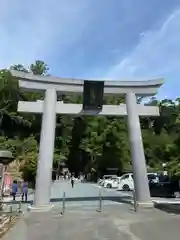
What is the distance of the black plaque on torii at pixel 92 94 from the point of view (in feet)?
63.1

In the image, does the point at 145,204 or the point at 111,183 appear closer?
the point at 145,204

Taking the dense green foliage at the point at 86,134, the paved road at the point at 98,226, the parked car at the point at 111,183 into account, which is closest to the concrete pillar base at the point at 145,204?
the paved road at the point at 98,226

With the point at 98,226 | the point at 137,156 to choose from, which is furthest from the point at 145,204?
the point at 98,226

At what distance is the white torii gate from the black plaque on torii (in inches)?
12.9

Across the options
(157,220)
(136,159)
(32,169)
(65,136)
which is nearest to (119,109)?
(136,159)

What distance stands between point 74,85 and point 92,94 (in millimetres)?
1233

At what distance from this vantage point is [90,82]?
19.2 m

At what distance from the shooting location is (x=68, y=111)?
63.9ft

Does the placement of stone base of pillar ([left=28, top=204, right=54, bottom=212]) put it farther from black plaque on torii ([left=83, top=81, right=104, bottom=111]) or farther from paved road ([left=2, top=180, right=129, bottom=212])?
black plaque on torii ([left=83, top=81, right=104, bottom=111])

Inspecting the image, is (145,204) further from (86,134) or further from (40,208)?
(86,134)

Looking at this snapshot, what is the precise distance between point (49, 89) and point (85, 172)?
58.6m

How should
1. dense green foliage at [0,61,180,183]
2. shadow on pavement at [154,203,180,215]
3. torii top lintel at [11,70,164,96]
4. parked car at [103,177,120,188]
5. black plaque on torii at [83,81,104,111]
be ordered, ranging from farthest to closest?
dense green foliage at [0,61,180,183] < parked car at [103,177,120,188] < black plaque on torii at [83,81,104,111] < torii top lintel at [11,70,164,96] < shadow on pavement at [154,203,180,215]

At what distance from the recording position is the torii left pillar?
16.9 meters

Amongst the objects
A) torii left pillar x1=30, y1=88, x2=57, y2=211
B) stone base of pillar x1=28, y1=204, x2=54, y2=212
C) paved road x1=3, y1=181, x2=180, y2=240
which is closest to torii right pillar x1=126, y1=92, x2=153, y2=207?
paved road x1=3, y1=181, x2=180, y2=240
